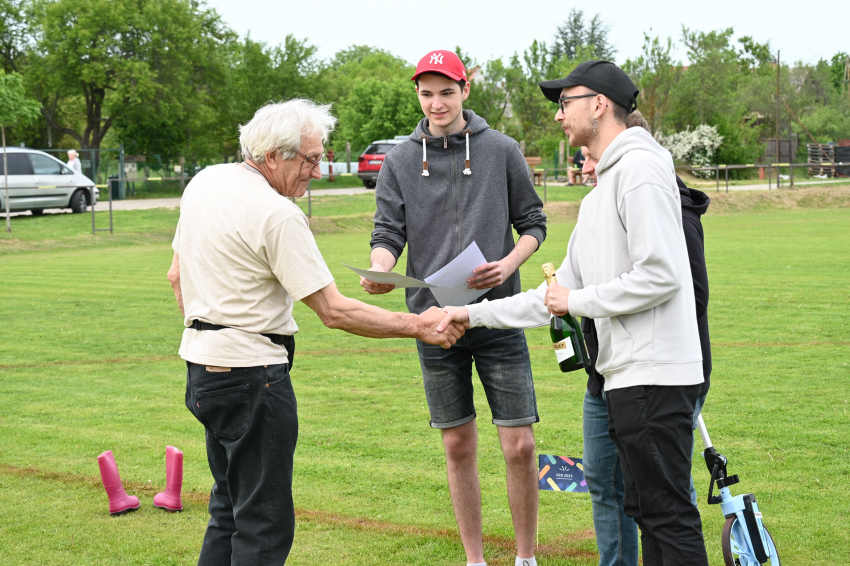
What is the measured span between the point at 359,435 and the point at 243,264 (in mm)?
3868

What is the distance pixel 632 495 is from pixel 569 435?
3.42 meters

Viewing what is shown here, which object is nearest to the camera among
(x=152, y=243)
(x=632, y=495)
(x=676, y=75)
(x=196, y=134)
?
(x=632, y=495)

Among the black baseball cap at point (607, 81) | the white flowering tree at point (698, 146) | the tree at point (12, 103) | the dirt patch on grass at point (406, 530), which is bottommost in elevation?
the dirt patch on grass at point (406, 530)

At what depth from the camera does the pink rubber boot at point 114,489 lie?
535 centimetres

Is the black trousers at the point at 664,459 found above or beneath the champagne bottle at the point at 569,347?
beneath

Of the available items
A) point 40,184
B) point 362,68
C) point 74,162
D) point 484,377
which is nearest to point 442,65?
point 484,377

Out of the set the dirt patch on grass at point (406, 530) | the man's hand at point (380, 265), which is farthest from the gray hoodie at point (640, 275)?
the dirt patch on grass at point (406, 530)

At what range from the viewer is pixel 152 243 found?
25.0m

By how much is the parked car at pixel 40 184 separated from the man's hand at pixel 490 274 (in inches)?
954

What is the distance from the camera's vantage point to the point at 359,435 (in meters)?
7.11

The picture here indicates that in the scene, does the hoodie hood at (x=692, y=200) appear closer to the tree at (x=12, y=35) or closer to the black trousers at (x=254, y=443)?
the black trousers at (x=254, y=443)

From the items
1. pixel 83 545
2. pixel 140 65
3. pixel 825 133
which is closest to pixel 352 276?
pixel 83 545

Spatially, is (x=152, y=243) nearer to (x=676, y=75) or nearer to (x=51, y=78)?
(x=51, y=78)

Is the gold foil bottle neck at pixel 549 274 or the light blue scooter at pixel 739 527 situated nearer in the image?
the gold foil bottle neck at pixel 549 274
